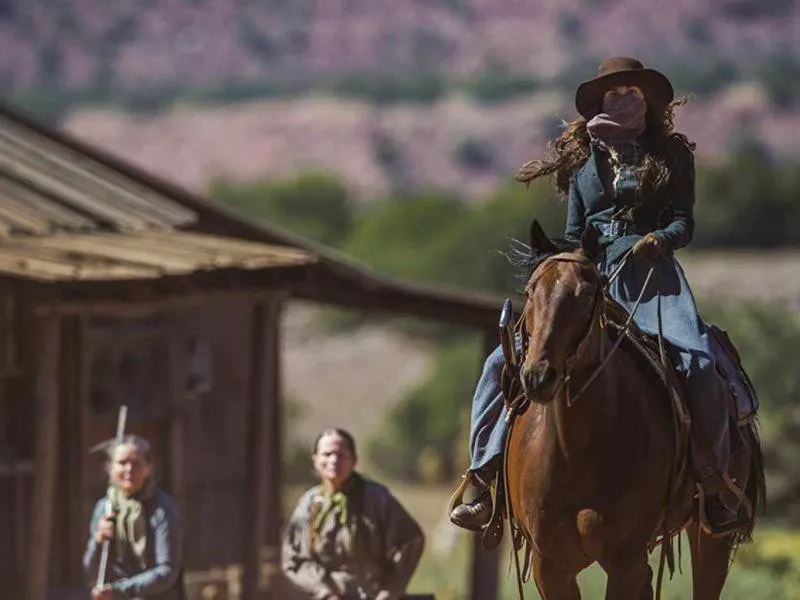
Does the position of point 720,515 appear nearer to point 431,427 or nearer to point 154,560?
point 154,560

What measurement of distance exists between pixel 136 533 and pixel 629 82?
3.41 m

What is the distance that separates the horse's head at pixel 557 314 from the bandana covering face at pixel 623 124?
1065 mm

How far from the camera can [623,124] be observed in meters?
10.2

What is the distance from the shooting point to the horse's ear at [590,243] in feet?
30.3

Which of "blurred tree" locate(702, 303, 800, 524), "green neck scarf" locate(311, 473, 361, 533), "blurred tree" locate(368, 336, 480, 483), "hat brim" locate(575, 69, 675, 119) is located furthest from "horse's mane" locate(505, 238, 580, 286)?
"blurred tree" locate(368, 336, 480, 483)

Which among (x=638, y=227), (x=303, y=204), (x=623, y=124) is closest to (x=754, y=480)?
(x=638, y=227)

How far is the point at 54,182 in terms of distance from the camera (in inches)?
715

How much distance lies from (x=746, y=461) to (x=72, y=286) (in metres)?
5.71

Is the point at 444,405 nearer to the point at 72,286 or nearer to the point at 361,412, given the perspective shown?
the point at 361,412

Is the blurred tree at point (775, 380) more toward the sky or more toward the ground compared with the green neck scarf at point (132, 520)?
more toward the sky

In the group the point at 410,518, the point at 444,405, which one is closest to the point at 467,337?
the point at 444,405

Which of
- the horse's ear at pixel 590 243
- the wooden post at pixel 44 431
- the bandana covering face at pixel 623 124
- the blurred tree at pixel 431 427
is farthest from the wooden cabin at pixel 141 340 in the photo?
the blurred tree at pixel 431 427

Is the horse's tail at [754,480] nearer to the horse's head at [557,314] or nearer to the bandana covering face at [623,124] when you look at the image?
the bandana covering face at [623,124]

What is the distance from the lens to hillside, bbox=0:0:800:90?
119 metres
